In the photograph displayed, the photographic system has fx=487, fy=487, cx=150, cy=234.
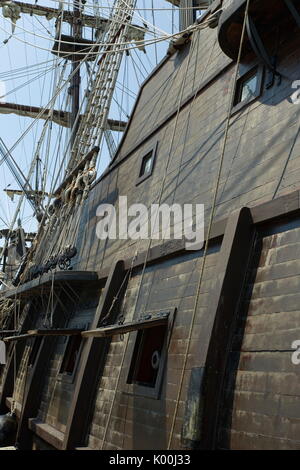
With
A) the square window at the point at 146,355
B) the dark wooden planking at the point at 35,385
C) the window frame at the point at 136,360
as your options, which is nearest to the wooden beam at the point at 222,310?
the window frame at the point at 136,360

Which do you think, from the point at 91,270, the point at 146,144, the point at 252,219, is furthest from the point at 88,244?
the point at 252,219

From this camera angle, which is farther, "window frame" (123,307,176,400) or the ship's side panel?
"window frame" (123,307,176,400)

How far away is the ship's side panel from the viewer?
3.20 metres

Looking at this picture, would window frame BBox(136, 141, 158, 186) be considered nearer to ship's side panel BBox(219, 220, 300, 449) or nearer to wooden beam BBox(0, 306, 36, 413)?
ship's side panel BBox(219, 220, 300, 449)

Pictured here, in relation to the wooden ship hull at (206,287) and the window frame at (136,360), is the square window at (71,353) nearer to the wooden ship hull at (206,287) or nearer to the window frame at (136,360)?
the wooden ship hull at (206,287)

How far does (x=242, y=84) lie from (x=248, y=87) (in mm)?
160

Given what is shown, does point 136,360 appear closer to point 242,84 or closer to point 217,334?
Result: point 217,334

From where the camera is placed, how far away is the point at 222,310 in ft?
12.9

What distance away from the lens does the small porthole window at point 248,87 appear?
16.3 ft

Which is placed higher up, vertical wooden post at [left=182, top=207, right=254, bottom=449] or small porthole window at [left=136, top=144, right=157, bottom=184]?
small porthole window at [left=136, top=144, right=157, bottom=184]

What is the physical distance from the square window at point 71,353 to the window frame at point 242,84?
4.32m

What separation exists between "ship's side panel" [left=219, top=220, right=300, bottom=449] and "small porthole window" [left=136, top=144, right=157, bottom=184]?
11.2 ft

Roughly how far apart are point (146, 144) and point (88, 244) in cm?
216

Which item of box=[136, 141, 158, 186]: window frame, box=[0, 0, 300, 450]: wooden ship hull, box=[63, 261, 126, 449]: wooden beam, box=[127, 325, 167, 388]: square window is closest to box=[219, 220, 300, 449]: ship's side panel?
box=[0, 0, 300, 450]: wooden ship hull
